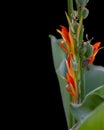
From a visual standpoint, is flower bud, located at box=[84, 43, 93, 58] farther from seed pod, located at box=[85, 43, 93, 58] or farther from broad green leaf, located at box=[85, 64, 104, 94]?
broad green leaf, located at box=[85, 64, 104, 94]

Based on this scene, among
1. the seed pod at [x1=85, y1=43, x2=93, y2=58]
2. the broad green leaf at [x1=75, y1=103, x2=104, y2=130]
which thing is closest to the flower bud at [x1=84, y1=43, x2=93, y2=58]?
the seed pod at [x1=85, y1=43, x2=93, y2=58]

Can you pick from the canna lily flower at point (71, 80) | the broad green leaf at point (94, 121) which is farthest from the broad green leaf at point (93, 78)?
the broad green leaf at point (94, 121)

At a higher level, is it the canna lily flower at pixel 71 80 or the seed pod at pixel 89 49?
the seed pod at pixel 89 49

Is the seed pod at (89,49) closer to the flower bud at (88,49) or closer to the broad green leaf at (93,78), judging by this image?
the flower bud at (88,49)

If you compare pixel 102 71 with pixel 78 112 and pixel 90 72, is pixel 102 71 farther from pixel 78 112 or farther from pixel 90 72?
pixel 78 112

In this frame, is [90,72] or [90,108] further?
[90,72]

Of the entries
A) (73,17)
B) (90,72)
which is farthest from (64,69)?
(73,17)

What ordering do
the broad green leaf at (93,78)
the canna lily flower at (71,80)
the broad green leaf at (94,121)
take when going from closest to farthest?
the broad green leaf at (94,121) < the canna lily flower at (71,80) < the broad green leaf at (93,78)
